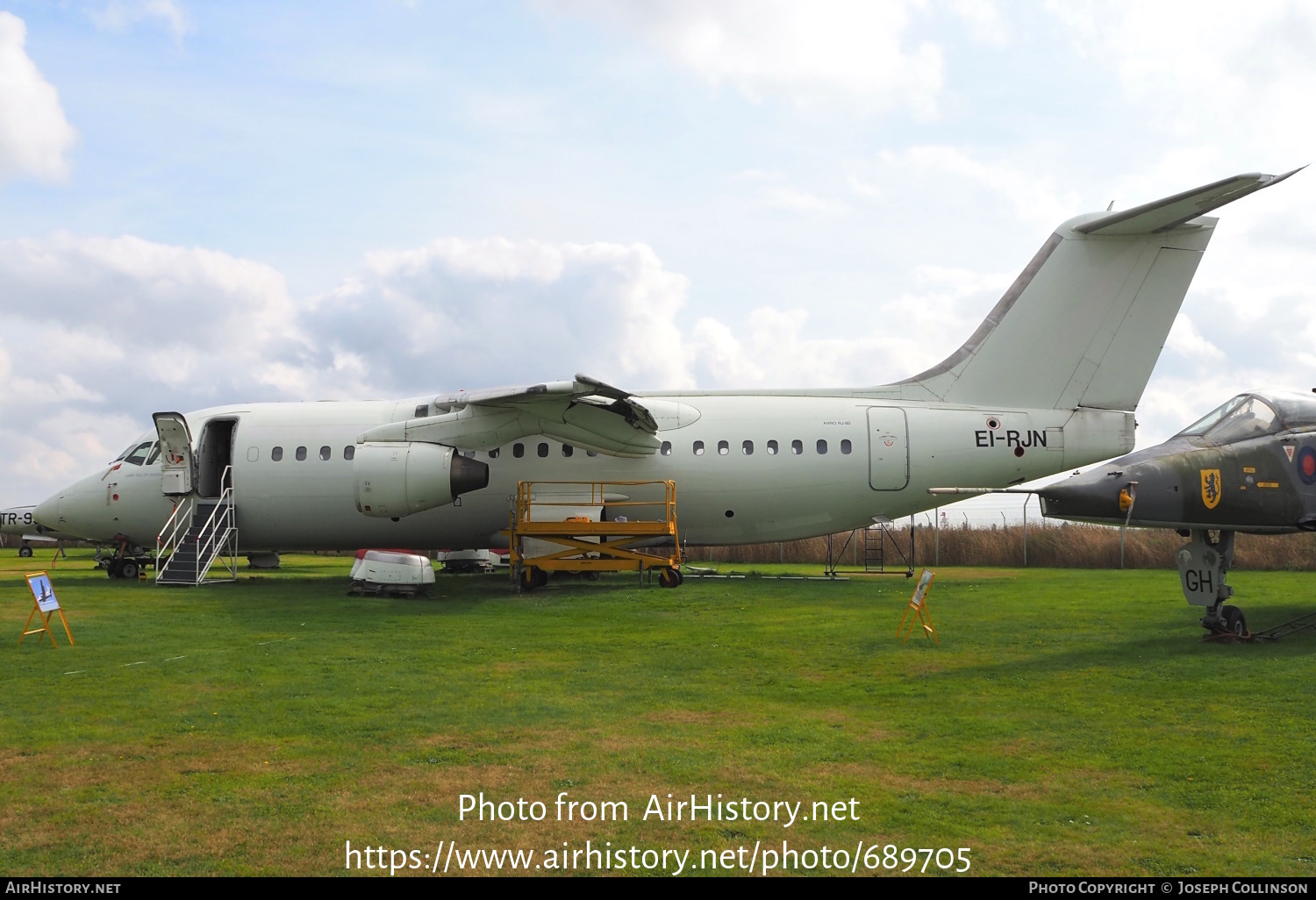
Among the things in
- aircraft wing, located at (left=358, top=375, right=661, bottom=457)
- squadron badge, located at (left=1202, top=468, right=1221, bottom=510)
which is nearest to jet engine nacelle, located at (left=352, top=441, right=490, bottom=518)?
aircraft wing, located at (left=358, top=375, right=661, bottom=457)

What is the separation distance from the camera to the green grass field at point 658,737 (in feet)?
17.0

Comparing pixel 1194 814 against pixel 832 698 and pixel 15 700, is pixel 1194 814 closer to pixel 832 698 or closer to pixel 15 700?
pixel 832 698

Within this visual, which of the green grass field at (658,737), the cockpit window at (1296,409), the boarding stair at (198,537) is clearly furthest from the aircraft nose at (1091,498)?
the boarding stair at (198,537)

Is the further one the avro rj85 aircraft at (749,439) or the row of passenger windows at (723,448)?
the row of passenger windows at (723,448)

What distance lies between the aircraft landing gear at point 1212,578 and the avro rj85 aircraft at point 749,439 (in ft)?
26.2

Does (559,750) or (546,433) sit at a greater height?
(546,433)

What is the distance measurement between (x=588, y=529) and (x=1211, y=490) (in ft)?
35.2

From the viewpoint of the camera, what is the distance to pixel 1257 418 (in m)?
11.8

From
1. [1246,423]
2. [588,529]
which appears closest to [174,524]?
[588,529]

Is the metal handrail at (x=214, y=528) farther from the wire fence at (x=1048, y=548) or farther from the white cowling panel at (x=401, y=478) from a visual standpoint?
the wire fence at (x=1048, y=548)

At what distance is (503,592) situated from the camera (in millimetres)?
19141

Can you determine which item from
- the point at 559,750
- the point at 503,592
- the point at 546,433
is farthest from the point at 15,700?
the point at 546,433

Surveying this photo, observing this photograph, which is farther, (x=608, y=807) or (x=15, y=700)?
(x=15, y=700)

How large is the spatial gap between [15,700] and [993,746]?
26.8ft
